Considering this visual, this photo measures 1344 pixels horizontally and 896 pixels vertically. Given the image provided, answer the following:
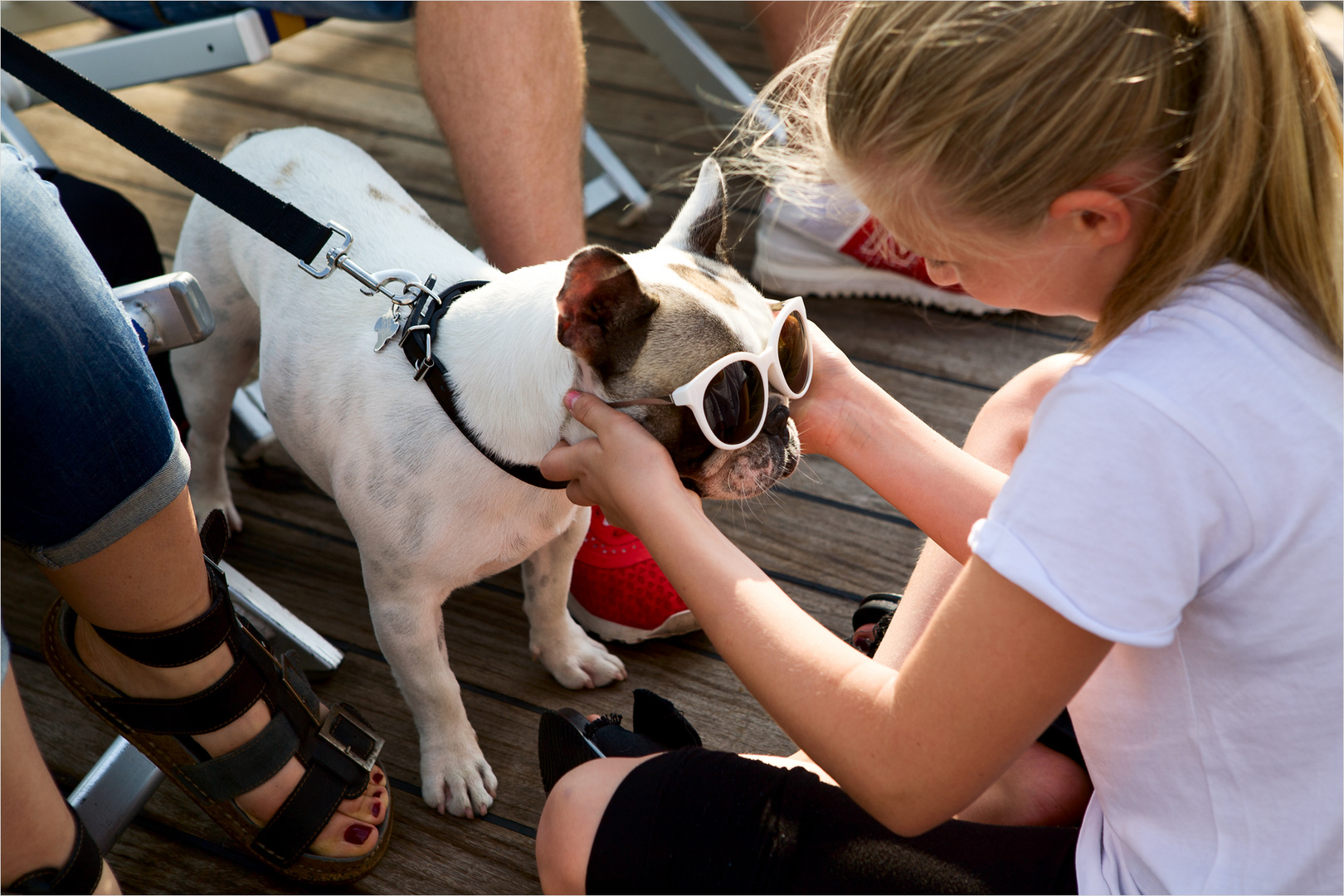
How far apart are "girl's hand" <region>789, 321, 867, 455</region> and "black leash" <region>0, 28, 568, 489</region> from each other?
37 cm

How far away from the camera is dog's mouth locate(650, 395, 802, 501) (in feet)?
4.20

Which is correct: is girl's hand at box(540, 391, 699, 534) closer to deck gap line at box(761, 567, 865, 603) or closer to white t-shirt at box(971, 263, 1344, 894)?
white t-shirt at box(971, 263, 1344, 894)

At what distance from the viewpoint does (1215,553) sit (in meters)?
0.84

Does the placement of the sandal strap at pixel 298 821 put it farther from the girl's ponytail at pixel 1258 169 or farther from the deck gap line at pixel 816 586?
the girl's ponytail at pixel 1258 169

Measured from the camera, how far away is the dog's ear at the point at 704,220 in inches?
55.9

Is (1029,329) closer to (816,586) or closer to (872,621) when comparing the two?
(816,586)

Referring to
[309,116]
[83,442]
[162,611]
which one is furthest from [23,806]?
[309,116]

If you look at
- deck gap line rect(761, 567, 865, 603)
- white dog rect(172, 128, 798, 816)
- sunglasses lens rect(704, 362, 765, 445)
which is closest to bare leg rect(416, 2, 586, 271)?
white dog rect(172, 128, 798, 816)

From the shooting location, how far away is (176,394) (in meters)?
2.00

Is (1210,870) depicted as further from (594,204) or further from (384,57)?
(384,57)

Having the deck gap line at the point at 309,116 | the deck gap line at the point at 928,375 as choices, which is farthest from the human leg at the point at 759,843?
the deck gap line at the point at 309,116

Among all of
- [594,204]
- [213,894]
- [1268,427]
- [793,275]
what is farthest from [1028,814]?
[594,204]

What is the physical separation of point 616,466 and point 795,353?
0.34 meters

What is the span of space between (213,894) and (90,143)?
2651 millimetres
